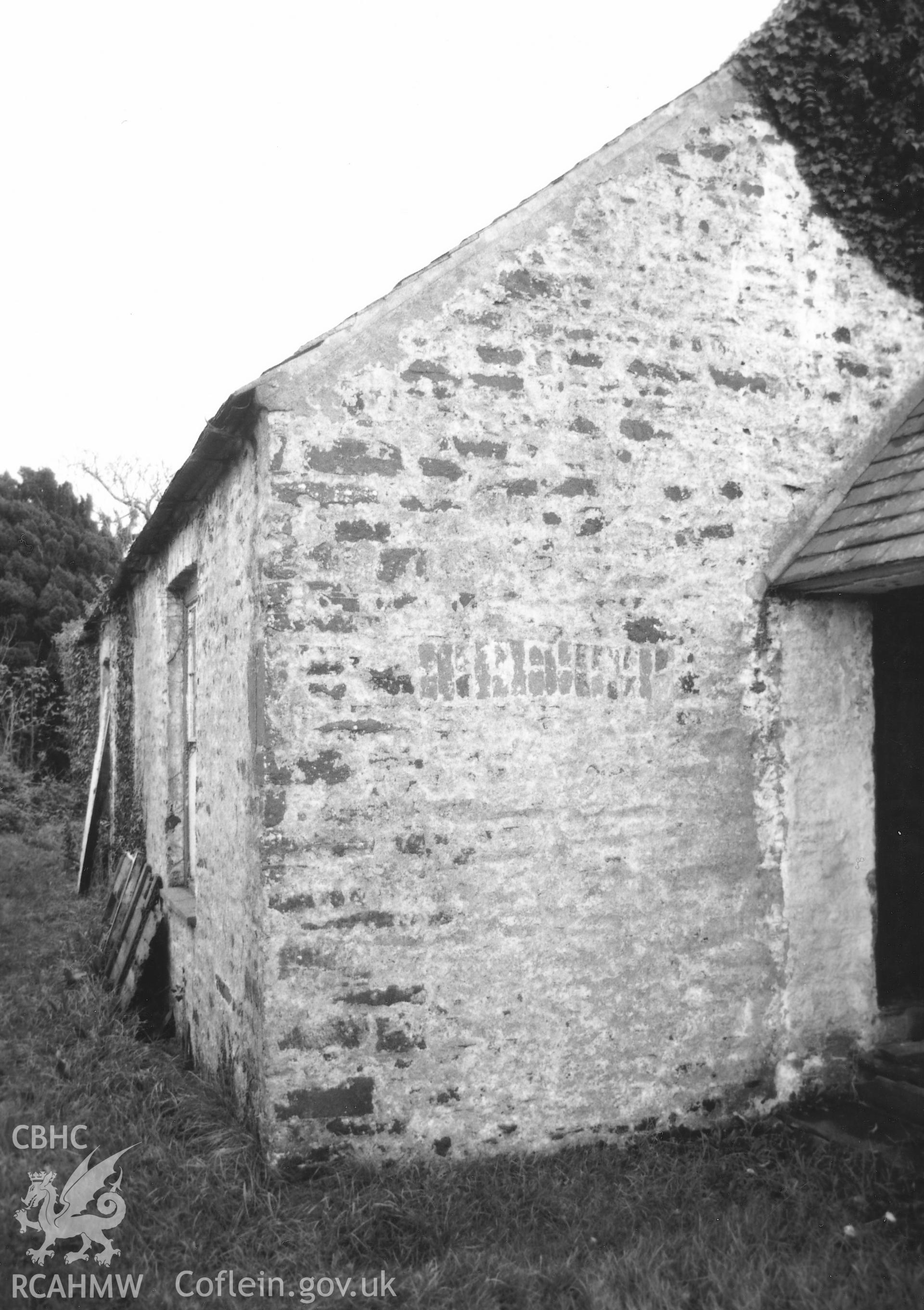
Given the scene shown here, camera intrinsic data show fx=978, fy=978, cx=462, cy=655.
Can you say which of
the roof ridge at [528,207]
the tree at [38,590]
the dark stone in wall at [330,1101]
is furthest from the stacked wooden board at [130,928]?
the tree at [38,590]

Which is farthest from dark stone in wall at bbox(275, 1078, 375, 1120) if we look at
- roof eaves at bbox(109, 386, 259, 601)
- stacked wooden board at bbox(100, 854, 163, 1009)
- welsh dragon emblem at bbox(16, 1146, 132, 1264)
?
roof eaves at bbox(109, 386, 259, 601)

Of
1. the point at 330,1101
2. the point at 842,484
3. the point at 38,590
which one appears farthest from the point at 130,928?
the point at 38,590

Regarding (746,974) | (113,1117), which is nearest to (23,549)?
(113,1117)

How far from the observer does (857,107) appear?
554 centimetres

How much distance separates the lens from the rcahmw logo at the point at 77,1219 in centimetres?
347

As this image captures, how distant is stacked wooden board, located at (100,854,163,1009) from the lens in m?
6.68

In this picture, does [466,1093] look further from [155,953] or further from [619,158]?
[619,158]

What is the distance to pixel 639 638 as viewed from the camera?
494 cm

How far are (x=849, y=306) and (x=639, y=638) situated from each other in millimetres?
2354

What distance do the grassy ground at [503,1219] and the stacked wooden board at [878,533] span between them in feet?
8.77

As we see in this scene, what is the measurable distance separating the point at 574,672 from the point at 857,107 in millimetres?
3683

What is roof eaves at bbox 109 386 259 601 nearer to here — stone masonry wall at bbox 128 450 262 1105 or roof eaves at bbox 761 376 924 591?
stone masonry wall at bbox 128 450 262 1105

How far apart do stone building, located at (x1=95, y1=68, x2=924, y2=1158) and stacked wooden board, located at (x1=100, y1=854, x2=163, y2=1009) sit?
1.19 meters

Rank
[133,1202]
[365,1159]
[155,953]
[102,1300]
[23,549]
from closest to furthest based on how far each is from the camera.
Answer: [102,1300]
[133,1202]
[365,1159]
[155,953]
[23,549]
